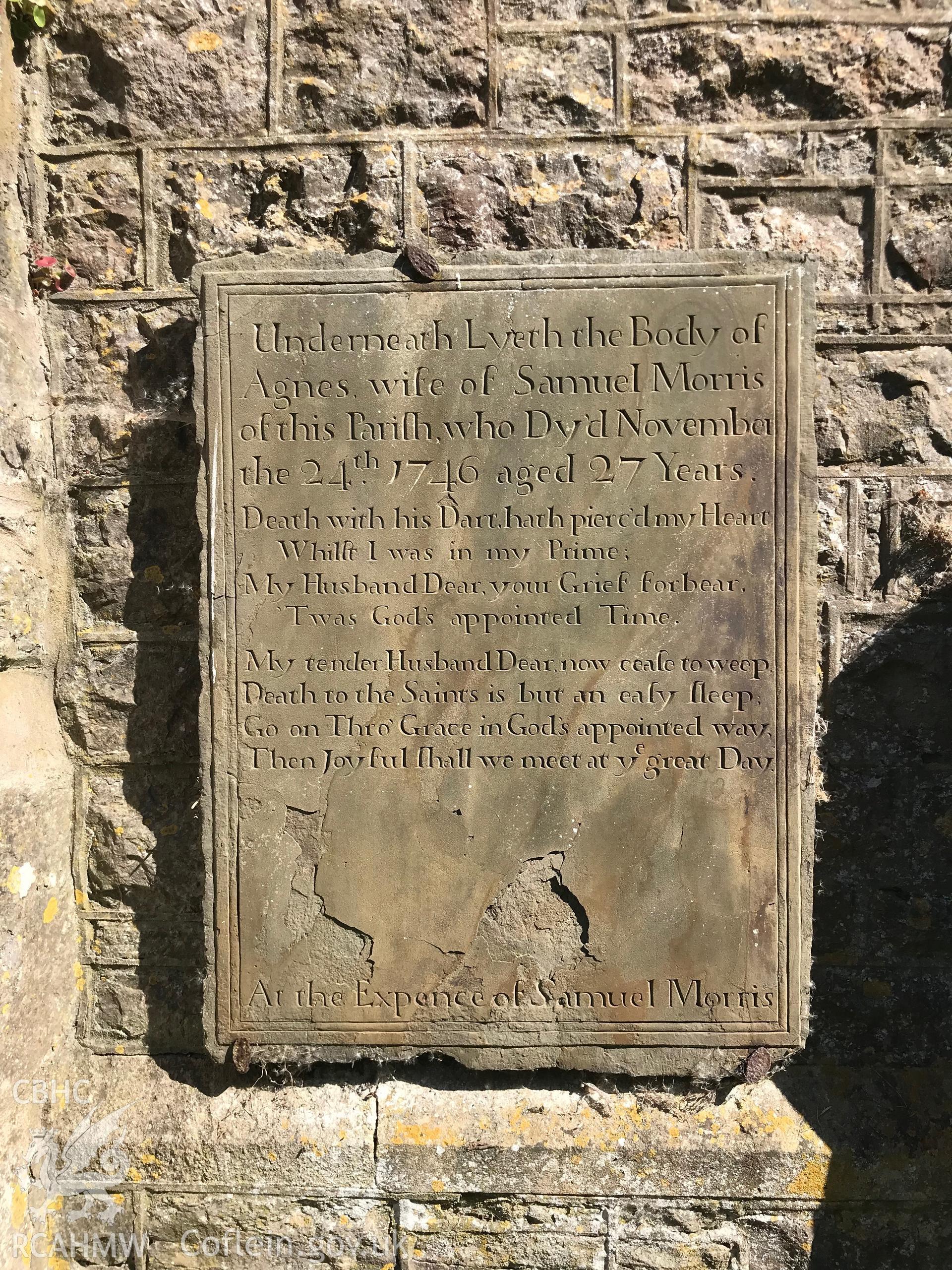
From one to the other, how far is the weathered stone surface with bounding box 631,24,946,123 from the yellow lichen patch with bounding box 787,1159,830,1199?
120 inches

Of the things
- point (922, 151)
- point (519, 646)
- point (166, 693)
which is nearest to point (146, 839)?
point (166, 693)

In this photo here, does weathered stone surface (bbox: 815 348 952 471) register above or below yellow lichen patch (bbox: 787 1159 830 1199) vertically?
above

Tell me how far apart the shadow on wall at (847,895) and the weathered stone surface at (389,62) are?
0.83 metres

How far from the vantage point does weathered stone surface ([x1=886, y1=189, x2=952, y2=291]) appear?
94.8 inches

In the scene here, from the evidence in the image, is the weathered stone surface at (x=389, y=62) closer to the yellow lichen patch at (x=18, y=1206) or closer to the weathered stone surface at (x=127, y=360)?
the weathered stone surface at (x=127, y=360)

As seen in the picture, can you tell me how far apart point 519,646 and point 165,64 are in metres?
2.04

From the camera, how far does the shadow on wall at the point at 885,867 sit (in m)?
2.42

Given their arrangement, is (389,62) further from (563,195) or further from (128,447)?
(128,447)

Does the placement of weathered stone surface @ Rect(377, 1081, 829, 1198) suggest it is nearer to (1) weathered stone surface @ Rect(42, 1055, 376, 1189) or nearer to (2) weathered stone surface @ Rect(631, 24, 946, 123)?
(1) weathered stone surface @ Rect(42, 1055, 376, 1189)

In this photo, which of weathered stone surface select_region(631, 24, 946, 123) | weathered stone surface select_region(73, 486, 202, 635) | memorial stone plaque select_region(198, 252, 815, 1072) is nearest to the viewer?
memorial stone plaque select_region(198, 252, 815, 1072)

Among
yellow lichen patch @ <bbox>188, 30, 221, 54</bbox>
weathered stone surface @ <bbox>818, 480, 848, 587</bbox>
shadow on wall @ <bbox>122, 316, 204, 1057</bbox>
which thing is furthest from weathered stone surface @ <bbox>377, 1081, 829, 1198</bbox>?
yellow lichen patch @ <bbox>188, 30, 221, 54</bbox>

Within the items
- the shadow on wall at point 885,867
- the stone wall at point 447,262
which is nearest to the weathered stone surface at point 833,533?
the stone wall at point 447,262

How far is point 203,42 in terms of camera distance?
2.42m

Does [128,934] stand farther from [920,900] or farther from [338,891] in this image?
[920,900]
